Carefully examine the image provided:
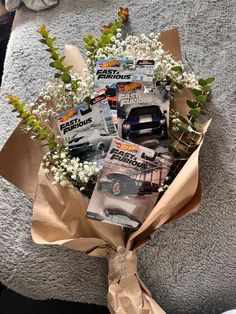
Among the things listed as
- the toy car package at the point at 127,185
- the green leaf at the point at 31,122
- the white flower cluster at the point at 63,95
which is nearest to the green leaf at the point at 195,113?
the toy car package at the point at 127,185

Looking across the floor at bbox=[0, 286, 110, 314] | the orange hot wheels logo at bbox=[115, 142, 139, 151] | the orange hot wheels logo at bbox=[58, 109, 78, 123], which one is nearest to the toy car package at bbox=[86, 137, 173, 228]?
the orange hot wheels logo at bbox=[115, 142, 139, 151]

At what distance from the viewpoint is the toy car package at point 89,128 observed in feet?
2.97

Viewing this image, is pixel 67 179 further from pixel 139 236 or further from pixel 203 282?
pixel 203 282

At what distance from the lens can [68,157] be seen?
895 millimetres

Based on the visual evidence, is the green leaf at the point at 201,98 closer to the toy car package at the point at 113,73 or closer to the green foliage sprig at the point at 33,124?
the toy car package at the point at 113,73

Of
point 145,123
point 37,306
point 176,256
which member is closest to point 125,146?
point 145,123

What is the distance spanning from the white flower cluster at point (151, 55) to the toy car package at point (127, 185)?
0.18m

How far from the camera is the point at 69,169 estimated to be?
33.3 inches

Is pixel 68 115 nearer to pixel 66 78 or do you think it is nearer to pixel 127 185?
pixel 66 78

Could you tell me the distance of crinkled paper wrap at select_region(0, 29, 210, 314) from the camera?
2.79ft

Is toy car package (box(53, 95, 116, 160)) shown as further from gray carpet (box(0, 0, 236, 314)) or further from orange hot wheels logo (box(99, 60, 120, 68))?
gray carpet (box(0, 0, 236, 314))

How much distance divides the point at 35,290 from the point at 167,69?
58cm

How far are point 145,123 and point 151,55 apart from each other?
170 millimetres

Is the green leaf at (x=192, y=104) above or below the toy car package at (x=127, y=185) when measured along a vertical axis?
above
